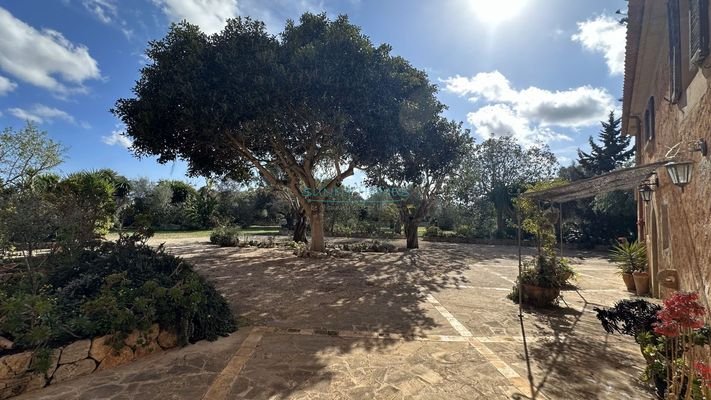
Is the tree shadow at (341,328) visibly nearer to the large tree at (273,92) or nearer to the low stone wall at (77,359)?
the low stone wall at (77,359)

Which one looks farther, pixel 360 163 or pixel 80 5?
pixel 360 163

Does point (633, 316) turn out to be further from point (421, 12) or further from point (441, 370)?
point (421, 12)

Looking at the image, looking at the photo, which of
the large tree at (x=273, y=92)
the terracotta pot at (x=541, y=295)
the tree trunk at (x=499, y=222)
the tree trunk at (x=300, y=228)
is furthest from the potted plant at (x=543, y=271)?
the tree trunk at (x=499, y=222)

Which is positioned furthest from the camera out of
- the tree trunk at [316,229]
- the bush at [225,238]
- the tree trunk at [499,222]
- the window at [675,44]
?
the tree trunk at [499,222]

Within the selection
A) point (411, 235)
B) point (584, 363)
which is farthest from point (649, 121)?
point (411, 235)

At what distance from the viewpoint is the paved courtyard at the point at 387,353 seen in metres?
3.59

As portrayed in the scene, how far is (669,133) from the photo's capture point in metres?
5.87

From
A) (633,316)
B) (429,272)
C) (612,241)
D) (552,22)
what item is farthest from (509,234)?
(633,316)

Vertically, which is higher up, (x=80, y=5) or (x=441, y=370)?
(x=80, y=5)

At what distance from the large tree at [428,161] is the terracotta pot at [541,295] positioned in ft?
26.2

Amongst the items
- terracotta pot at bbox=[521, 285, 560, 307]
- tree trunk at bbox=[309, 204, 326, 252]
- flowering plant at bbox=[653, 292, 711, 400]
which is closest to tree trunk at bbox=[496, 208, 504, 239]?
tree trunk at bbox=[309, 204, 326, 252]

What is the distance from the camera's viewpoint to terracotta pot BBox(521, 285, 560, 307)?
7.13m

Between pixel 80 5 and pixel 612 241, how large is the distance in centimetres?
2779

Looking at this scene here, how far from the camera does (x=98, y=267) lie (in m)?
5.62
